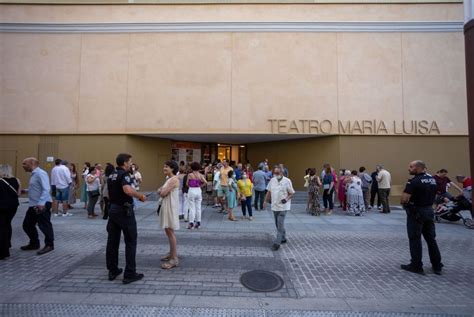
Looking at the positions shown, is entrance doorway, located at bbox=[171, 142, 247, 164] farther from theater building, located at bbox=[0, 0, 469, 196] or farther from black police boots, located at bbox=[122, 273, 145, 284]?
black police boots, located at bbox=[122, 273, 145, 284]

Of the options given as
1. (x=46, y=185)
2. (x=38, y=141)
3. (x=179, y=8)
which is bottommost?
(x=46, y=185)

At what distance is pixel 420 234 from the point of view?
16.5 feet

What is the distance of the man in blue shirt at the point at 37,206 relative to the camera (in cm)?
568

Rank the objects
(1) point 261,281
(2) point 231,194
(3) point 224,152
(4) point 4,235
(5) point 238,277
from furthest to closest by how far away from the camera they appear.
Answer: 1. (3) point 224,152
2. (2) point 231,194
3. (4) point 4,235
4. (5) point 238,277
5. (1) point 261,281

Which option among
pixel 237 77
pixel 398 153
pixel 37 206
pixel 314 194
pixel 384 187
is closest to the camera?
pixel 37 206

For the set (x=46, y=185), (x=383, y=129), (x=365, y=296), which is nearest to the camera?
(x=365, y=296)

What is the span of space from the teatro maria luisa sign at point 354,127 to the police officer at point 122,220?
11.6m

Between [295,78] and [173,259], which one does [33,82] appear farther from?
[173,259]

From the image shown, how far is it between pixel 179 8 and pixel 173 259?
48.1 feet

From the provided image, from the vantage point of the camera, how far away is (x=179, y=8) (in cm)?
1559

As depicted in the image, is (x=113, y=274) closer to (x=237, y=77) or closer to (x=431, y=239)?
(x=431, y=239)

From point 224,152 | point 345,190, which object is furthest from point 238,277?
point 224,152

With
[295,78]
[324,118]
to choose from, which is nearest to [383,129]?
[324,118]

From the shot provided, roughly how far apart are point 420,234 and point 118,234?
5163mm
